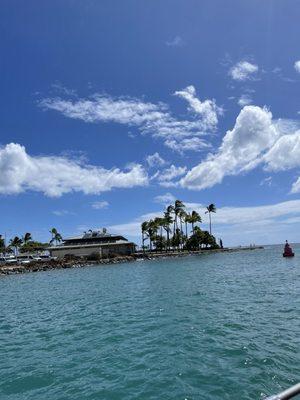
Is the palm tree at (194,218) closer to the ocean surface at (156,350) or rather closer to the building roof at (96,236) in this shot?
the building roof at (96,236)

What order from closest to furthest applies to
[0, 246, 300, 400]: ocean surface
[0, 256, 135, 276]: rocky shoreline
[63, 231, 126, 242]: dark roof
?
[0, 246, 300, 400]: ocean surface, [0, 256, 135, 276]: rocky shoreline, [63, 231, 126, 242]: dark roof

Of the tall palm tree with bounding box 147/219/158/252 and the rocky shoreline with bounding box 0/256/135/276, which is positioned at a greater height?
the tall palm tree with bounding box 147/219/158/252

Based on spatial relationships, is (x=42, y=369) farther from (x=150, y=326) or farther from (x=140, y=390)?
(x=150, y=326)

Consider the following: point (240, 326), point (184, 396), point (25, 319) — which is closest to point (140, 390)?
point (184, 396)

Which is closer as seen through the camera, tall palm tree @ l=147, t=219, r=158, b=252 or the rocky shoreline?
the rocky shoreline

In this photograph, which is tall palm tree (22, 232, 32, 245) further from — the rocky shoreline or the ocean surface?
the ocean surface

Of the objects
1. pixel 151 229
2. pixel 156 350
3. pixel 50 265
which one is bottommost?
pixel 156 350

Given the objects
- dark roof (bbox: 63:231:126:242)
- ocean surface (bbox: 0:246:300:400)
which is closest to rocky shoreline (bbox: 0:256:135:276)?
dark roof (bbox: 63:231:126:242)

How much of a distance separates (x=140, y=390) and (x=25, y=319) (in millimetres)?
17296

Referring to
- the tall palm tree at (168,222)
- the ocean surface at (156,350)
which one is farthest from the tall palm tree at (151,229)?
the ocean surface at (156,350)

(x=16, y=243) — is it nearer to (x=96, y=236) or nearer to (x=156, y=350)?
(x=96, y=236)

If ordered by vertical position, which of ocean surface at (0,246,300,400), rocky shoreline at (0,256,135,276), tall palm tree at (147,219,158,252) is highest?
tall palm tree at (147,219,158,252)

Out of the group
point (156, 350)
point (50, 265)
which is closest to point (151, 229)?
point (50, 265)

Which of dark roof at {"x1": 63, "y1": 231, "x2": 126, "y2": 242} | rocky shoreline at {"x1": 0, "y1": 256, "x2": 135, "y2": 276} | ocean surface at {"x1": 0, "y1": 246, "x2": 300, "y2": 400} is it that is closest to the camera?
ocean surface at {"x1": 0, "y1": 246, "x2": 300, "y2": 400}
